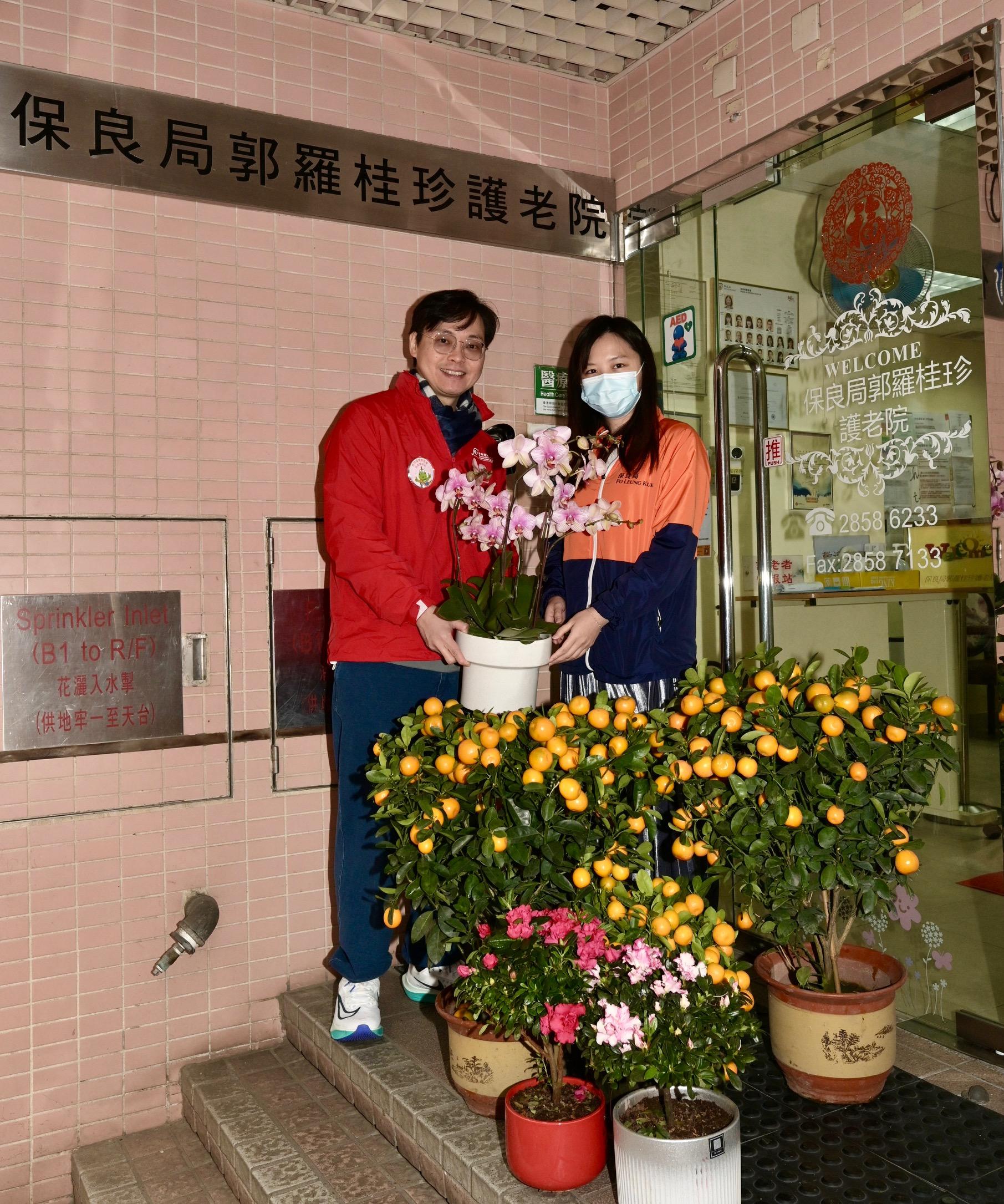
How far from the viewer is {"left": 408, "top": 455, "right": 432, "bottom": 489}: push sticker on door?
2.32 meters

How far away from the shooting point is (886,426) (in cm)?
234

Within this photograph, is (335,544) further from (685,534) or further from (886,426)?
(886,426)

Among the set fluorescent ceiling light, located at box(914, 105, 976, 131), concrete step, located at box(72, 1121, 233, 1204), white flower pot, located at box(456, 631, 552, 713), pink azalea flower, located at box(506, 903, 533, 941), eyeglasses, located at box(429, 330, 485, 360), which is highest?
fluorescent ceiling light, located at box(914, 105, 976, 131)

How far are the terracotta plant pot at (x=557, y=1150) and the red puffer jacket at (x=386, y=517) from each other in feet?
3.45

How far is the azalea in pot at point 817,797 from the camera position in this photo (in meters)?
1.68

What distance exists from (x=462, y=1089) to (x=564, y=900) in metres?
0.53

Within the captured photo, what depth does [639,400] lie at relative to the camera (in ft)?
7.51

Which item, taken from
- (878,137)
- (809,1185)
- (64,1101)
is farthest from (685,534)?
(64,1101)

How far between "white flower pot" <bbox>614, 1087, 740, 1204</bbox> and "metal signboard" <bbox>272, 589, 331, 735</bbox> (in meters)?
1.57

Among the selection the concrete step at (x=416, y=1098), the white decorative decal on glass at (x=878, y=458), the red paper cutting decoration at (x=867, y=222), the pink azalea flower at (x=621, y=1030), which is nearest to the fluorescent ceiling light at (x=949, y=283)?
the red paper cutting decoration at (x=867, y=222)

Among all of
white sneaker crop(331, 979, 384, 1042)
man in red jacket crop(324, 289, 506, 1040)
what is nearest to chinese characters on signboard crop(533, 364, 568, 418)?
man in red jacket crop(324, 289, 506, 1040)

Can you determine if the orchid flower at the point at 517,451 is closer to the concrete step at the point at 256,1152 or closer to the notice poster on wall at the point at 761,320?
the notice poster on wall at the point at 761,320

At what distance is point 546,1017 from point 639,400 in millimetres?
1393

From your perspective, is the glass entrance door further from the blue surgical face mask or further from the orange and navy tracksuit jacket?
the blue surgical face mask
